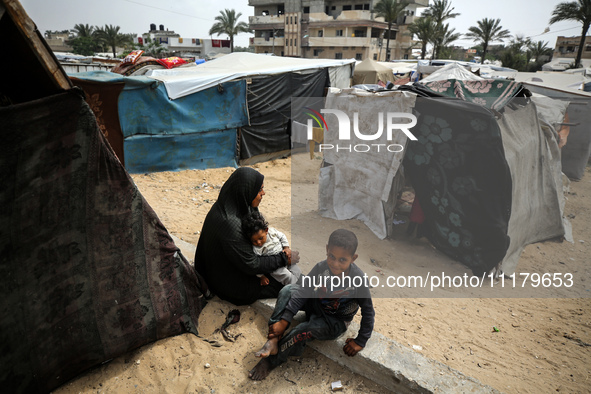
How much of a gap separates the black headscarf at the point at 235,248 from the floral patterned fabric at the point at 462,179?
2525mm

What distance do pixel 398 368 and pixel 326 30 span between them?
39.7 metres

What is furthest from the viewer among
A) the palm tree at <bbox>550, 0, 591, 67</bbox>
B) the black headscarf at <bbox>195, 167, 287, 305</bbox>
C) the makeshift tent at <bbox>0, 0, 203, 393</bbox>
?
the palm tree at <bbox>550, 0, 591, 67</bbox>

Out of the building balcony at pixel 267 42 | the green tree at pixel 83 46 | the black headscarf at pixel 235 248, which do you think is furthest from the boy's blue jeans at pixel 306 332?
the green tree at pixel 83 46

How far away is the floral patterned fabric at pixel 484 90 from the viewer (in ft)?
12.7

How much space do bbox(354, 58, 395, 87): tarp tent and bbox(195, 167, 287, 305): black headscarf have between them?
14.3 metres

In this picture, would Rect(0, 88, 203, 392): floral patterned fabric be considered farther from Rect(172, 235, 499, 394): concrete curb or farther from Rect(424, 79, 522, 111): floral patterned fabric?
Rect(424, 79, 522, 111): floral patterned fabric

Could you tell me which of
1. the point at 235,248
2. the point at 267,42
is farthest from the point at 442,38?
the point at 235,248

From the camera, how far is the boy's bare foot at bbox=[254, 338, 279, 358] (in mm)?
2188

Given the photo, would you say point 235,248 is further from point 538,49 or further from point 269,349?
point 538,49

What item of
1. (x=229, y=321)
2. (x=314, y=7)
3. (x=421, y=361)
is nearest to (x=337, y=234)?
(x=421, y=361)

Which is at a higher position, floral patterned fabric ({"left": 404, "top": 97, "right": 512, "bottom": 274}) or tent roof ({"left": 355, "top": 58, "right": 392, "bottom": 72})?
tent roof ({"left": 355, "top": 58, "right": 392, "bottom": 72})

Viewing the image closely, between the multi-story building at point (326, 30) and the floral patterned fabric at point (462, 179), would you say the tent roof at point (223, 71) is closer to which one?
the floral patterned fabric at point (462, 179)

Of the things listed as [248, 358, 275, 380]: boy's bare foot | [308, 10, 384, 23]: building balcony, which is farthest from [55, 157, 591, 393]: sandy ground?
[308, 10, 384, 23]: building balcony

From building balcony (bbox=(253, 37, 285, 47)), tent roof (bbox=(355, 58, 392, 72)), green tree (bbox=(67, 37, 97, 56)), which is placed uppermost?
building balcony (bbox=(253, 37, 285, 47))
